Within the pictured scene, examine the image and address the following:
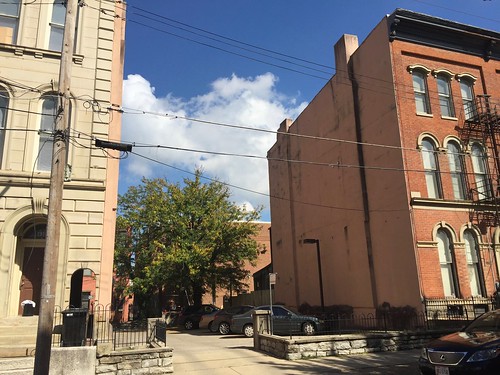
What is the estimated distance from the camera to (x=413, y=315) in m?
17.2

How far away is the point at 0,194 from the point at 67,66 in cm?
525

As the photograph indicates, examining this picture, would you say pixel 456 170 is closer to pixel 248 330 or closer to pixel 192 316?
pixel 248 330

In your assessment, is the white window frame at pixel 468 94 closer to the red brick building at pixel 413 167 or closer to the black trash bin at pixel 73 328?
the red brick building at pixel 413 167

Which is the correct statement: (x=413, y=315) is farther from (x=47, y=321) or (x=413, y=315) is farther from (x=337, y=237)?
(x=47, y=321)

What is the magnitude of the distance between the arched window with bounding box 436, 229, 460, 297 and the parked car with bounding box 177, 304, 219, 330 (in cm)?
1462

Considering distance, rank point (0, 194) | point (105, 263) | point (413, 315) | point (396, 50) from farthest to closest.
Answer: point (396, 50)
point (413, 315)
point (105, 263)
point (0, 194)

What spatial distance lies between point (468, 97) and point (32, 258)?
20.9 metres

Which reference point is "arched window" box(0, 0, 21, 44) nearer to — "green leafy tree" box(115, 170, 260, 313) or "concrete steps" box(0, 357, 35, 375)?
"concrete steps" box(0, 357, 35, 375)

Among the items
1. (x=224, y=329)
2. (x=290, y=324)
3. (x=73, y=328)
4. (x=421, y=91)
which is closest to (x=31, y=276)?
(x=73, y=328)

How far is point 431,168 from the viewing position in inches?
770

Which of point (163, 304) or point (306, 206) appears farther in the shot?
point (163, 304)

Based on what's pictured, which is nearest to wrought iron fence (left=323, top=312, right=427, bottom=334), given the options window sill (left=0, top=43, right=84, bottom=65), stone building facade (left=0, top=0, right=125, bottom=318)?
stone building facade (left=0, top=0, right=125, bottom=318)

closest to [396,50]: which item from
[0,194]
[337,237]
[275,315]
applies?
[337,237]

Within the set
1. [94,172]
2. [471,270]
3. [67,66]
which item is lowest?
[471,270]
